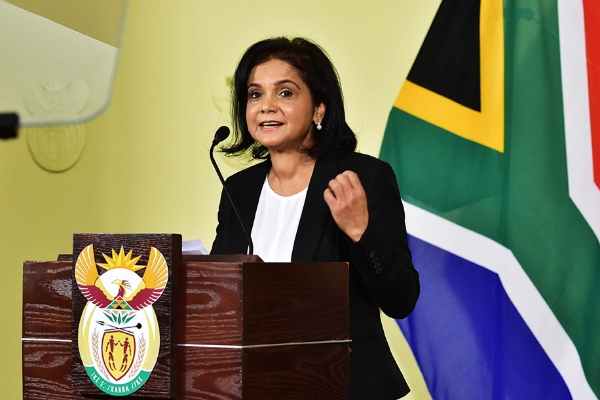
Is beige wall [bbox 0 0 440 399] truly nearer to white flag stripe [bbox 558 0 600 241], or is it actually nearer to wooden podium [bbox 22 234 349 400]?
white flag stripe [bbox 558 0 600 241]

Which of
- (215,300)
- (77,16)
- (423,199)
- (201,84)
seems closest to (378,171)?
(215,300)

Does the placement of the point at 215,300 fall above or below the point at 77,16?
below

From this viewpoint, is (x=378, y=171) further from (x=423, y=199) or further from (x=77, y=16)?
(x=77, y=16)

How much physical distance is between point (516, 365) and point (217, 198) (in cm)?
152

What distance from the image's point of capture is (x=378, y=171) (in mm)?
1997

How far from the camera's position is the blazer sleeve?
5.65 feet

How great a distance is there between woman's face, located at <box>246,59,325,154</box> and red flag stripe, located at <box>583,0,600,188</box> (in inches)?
44.5

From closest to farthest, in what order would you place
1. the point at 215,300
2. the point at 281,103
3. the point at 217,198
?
the point at 215,300, the point at 281,103, the point at 217,198

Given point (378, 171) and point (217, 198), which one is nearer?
point (378, 171)

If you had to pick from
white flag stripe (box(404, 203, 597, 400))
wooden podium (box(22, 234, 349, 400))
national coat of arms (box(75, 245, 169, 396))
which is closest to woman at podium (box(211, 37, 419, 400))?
wooden podium (box(22, 234, 349, 400))

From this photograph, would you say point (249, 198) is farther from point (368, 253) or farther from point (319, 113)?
point (368, 253)

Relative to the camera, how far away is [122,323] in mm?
1331

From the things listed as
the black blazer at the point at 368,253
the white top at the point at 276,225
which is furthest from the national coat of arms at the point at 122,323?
the white top at the point at 276,225

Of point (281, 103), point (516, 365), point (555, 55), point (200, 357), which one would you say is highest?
point (555, 55)
